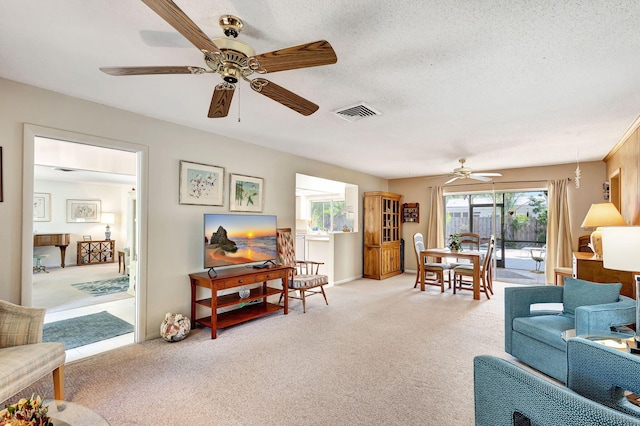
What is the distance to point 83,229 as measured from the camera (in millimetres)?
8523

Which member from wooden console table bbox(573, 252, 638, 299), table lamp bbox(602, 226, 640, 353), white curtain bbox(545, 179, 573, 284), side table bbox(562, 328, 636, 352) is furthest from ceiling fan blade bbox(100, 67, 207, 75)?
white curtain bbox(545, 179, 573, 284)

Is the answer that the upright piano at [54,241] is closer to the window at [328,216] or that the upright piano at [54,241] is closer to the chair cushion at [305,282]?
the window at [328,216]

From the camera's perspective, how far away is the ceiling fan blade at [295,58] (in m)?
1.47

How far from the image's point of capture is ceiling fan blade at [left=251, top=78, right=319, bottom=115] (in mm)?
1833

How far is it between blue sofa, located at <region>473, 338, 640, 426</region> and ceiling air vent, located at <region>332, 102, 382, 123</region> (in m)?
2.39

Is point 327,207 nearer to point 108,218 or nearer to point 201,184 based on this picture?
point 201,184

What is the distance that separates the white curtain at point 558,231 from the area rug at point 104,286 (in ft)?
27.2

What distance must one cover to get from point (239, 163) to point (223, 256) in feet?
4.34

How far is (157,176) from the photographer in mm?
3383

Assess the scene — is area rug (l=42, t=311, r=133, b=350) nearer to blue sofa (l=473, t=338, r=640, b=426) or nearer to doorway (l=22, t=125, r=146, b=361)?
doorway (l=22, t=125, r=146, b=361)

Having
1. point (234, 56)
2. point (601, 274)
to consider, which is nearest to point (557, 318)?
point (601, 274)

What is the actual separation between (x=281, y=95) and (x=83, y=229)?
9267mm

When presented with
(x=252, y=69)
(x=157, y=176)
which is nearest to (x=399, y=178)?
(x=157, y=176)

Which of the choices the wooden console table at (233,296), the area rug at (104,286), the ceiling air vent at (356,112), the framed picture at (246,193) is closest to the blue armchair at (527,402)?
the ceiling air vent at (356,112)
